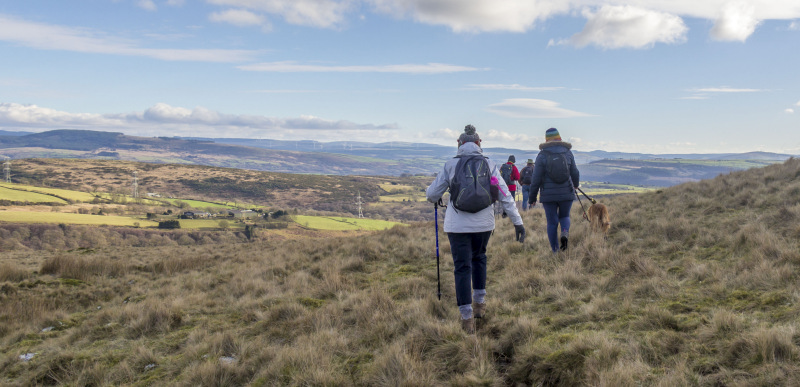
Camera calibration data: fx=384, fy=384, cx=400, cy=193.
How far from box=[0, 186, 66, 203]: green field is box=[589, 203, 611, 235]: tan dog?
81.8 metres

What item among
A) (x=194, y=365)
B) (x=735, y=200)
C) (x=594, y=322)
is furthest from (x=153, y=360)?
(x=735, y=200)

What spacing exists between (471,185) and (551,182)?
3683mm

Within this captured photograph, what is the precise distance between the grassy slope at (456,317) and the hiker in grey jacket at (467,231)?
36cm

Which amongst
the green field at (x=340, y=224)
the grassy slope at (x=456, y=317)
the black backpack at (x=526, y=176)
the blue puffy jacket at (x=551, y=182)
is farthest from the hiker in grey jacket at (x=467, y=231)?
the green field at (x=340, y=224)

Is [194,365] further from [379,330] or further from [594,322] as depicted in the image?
[594,322]

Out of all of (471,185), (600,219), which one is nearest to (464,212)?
(471,185)

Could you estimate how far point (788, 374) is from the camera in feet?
8.71

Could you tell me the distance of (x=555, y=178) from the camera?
734 cm

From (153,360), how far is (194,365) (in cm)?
96

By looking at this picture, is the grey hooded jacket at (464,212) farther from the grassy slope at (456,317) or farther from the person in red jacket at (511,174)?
the person in red jacket at (511,174)

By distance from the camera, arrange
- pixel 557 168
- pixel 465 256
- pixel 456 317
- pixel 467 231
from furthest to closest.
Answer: pixel 557 168, pixel 456 317, pixel 465 256, pixel 467 231

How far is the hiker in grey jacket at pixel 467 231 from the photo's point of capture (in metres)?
4.56

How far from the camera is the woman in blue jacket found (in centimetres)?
729

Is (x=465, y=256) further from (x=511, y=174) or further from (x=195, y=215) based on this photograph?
(x=195, y=215)
